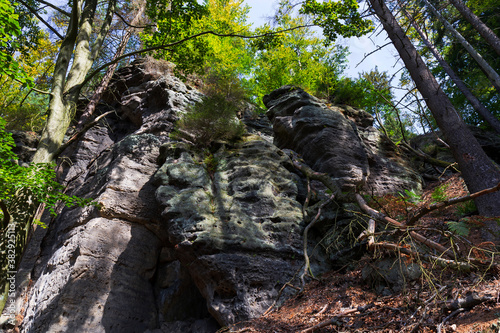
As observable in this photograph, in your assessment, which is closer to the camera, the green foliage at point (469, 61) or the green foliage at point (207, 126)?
the green foliage at point (207, 126)

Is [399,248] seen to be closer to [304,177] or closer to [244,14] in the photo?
[304,177]

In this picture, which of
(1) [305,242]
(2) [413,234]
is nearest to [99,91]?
(1) [305,242]

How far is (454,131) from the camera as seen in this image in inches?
248

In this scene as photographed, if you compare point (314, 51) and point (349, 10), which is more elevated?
point (314, 51)

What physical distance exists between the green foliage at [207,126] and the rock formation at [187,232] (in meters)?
0.43

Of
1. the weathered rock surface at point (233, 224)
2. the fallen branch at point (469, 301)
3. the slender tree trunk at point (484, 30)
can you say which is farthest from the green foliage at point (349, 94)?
the fallen branch at point (469, 301)

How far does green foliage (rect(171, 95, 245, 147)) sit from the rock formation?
43cm

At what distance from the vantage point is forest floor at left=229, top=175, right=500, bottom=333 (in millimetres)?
2832

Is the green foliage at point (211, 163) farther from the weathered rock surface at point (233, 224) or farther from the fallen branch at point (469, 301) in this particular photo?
the fallen branch at point (469, 301)

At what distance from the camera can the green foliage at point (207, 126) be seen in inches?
365

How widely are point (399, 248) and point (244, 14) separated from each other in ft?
67.5

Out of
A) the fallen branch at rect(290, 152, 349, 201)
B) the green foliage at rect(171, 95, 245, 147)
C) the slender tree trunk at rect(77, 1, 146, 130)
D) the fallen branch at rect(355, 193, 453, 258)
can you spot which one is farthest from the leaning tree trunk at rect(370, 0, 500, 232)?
the slender tree trunk at rect(77, 1, 146, 130)

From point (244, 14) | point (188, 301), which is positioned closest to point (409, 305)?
point (188, 301)

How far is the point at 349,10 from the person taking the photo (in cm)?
789
